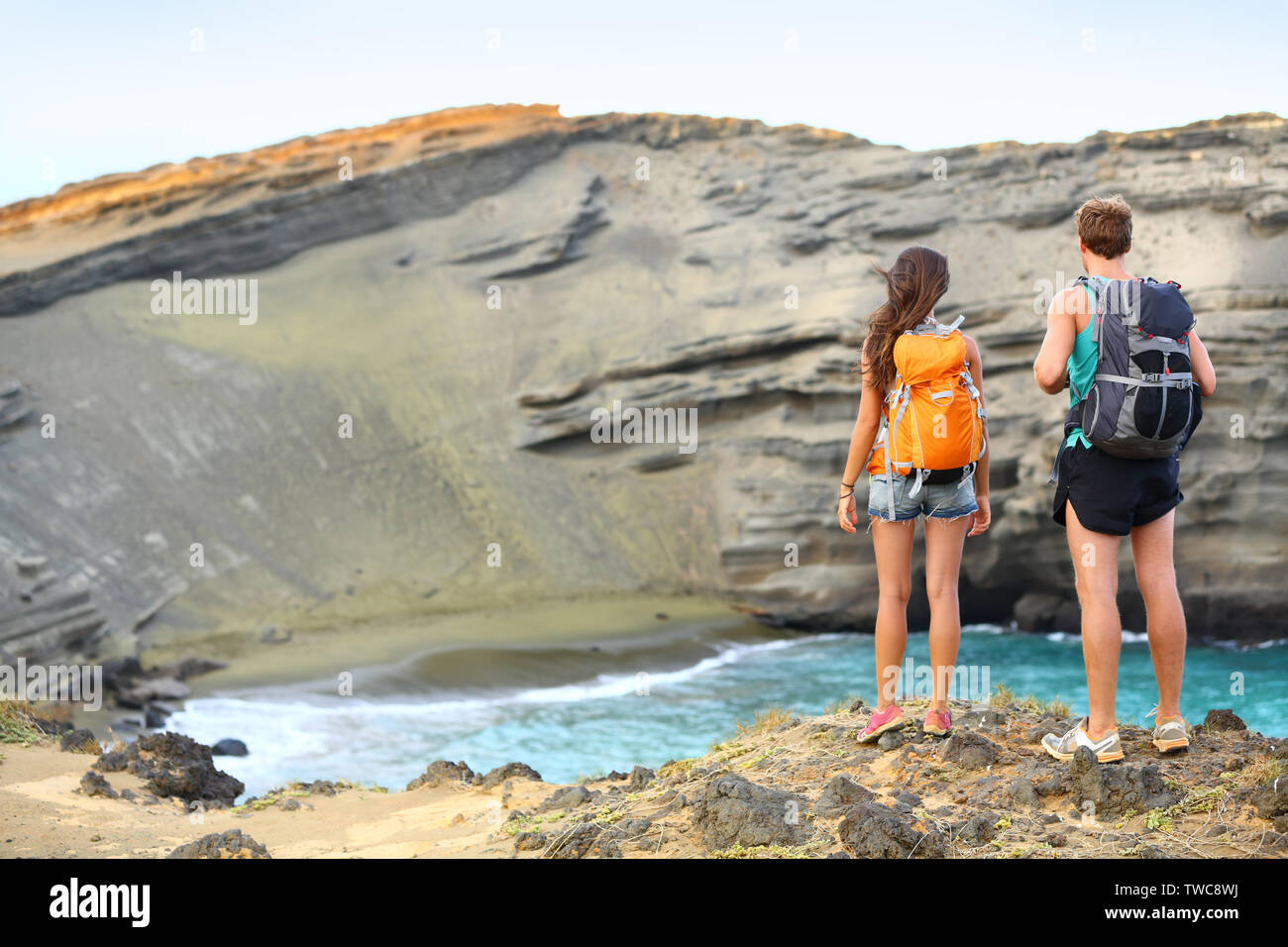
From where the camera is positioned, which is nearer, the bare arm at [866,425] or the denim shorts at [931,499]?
the denim shorts at [931,499]

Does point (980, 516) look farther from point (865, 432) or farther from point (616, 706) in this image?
point (616, 706)

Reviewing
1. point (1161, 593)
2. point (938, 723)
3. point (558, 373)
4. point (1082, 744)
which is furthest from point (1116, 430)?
point (558, 373)

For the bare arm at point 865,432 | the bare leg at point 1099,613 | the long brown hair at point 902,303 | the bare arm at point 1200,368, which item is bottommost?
the bare leg at point 1099,613

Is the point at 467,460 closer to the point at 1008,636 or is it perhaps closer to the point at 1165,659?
the point at 1008,636

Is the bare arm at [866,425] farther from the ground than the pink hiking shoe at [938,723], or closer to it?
farther from the ground

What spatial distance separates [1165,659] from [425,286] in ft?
84.6

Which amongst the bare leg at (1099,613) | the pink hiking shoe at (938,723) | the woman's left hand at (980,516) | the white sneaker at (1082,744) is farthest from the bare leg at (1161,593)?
the pink hiking shoe at (938,723)

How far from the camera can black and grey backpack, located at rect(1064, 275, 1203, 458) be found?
4.28 m

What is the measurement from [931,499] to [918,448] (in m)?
0.22

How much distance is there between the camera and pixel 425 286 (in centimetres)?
2867

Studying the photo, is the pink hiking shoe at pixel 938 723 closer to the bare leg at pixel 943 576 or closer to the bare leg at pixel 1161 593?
the bare leg at pixel 943 576

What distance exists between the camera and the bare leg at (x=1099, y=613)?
444cm

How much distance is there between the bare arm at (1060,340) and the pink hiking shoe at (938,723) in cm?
146

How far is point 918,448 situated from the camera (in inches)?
182
